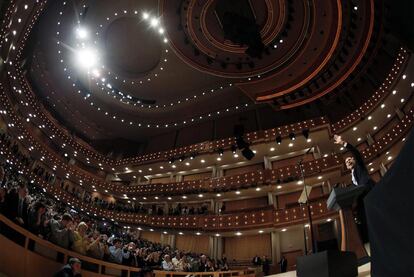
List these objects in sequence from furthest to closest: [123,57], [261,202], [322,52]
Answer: [123,57]
[261,202]
[322,52]

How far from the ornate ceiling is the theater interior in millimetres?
79

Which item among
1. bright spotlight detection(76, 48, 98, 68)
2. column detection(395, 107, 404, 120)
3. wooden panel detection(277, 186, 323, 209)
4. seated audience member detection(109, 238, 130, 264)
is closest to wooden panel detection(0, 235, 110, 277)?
seated audience member detection(109, 238, 130, 264)

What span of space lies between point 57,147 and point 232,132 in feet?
40.8

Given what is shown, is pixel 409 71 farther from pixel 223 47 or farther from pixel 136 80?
pixel 136 80

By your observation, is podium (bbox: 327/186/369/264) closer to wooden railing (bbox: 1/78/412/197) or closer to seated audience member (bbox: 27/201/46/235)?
seated audience member (bbox: 27/201/46/235)

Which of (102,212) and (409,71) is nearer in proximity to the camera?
(409,71)

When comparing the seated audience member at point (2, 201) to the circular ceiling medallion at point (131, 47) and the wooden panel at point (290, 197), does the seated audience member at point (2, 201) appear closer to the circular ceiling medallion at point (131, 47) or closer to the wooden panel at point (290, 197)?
the wooden panel at point (290, 197)

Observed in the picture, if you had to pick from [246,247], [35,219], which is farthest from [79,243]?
[246,247]

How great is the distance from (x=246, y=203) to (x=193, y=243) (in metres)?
4.06

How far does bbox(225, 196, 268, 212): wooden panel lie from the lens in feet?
64.0

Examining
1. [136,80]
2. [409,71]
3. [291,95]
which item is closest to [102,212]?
[136,80]

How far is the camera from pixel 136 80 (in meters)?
21.8

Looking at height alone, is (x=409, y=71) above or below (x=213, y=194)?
above

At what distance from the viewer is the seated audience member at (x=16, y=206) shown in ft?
15.9
